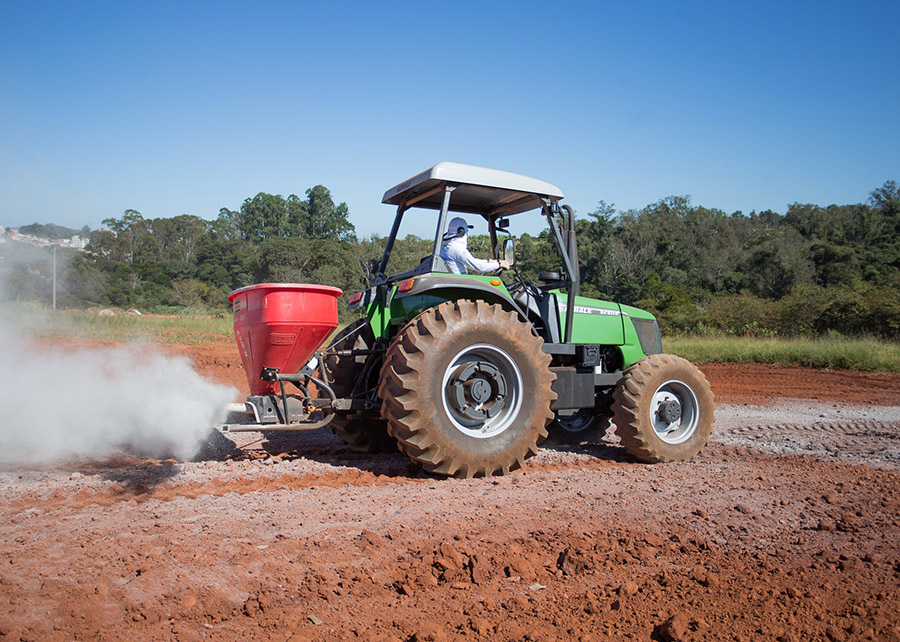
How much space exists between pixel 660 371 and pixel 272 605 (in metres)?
4.11

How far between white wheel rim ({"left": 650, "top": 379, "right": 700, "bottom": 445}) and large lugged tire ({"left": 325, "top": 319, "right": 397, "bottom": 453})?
251cm

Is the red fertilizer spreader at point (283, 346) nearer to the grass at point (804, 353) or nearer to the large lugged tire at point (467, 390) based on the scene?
the large lugged tire at point (467, 390)

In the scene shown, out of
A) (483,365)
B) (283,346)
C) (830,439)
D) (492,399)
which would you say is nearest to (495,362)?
(483,365)

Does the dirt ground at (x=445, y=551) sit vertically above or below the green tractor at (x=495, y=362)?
below

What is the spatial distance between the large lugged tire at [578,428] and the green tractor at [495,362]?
15 mm

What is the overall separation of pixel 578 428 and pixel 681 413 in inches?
45.3

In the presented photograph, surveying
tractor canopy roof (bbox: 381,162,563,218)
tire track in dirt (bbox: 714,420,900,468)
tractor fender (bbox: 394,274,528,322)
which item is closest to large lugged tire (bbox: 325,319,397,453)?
tractor fender (bbox: 394,274,528,322)

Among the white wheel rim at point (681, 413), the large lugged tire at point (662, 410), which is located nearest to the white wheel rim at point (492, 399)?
the large lugged tire at point (662, 410)

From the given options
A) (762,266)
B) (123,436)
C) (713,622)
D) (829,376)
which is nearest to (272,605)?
(713,622)

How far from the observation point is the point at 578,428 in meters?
6.69

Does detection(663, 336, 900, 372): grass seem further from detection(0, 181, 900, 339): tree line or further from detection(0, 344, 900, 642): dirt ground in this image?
detection(0, 344, 900, 642): dirt ground

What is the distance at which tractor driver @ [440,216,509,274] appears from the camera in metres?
5.37

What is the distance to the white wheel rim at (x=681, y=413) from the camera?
5805 millimetres

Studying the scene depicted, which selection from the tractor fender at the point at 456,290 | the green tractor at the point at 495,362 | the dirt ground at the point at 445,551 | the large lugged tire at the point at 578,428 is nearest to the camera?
the dirt ground at the point at 445,551
